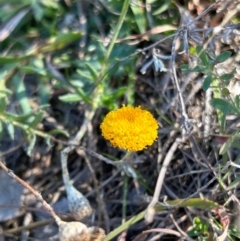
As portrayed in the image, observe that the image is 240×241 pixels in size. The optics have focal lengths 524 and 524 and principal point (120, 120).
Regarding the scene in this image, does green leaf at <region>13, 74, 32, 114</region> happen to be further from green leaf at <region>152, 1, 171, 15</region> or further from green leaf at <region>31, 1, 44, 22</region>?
green leaf at <region>152, 1, 171, 15</region>

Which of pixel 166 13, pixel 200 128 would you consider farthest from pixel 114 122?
pixel 166 13

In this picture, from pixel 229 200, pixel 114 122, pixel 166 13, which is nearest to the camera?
pixel 114 122

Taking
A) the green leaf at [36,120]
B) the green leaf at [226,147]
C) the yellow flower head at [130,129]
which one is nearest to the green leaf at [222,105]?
the green leaf at [226,147]

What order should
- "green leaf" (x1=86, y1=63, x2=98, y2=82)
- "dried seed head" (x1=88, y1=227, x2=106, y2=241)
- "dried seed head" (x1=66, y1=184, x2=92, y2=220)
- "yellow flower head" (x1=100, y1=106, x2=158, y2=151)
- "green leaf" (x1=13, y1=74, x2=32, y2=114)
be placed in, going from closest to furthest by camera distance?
1. "yellow flower head" (x1=100, y1=106, x2=158, y2=151)
2. "dried seed head" (x1=88, y1=227, x2=106, y2=241)
3. "dried seed head" (x1=66, y1=184, x2=92, y2=220)
4. "green leaf" (x1=86, y1=63, x2=98, y2=82)
5. "green leaf" (x1=13, y1=74, x2=32, y2=114)

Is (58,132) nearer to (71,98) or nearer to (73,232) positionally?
(71,98)

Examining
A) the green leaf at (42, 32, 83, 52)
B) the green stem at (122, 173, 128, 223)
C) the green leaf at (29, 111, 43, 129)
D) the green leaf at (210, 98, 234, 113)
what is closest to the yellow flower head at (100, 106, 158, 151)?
the green leaf at (210, 98, 234, 113)

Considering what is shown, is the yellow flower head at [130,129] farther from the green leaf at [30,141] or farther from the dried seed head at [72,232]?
the green leaf at [30,141]

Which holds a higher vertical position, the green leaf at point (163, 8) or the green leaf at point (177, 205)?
the green leaf at point (163, 8)

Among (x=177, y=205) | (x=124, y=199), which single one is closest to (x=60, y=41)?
(x=124, y=199)

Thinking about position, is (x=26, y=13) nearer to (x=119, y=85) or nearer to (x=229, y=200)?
(x=119, y=85)
